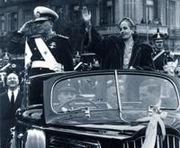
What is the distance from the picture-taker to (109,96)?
5555mm

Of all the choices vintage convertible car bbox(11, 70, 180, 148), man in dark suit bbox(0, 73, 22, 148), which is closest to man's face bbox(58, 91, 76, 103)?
vintage convertible car bbox(11, 70, 180, 148)

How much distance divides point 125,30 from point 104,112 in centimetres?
207

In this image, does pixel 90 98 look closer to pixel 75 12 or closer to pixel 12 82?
pixel 12 82

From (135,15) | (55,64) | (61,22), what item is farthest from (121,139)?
(135,15)

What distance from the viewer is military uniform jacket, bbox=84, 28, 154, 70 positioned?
7.40 meters

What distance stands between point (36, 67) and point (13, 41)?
81 cm

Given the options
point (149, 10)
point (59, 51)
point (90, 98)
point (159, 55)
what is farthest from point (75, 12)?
point (90, 98)

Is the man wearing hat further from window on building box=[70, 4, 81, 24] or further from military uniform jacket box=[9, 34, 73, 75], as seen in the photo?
window on building box=[70, 4, 81, 24]

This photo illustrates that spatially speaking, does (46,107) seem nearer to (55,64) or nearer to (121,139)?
(121,139)

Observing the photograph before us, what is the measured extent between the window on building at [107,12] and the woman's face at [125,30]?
106 feet

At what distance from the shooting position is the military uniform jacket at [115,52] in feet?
24.3

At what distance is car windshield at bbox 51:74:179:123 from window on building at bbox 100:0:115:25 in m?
33.8

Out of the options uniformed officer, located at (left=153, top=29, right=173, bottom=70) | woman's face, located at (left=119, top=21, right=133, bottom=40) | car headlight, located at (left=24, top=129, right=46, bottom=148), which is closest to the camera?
car headlight, located at (left=24, top=129, right=46, bottom=148)

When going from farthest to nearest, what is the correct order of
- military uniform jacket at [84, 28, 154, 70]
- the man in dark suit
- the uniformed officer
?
the uniformed officer < the man in dark suit < military uniform jacket at [84, 28, 154, 70]
